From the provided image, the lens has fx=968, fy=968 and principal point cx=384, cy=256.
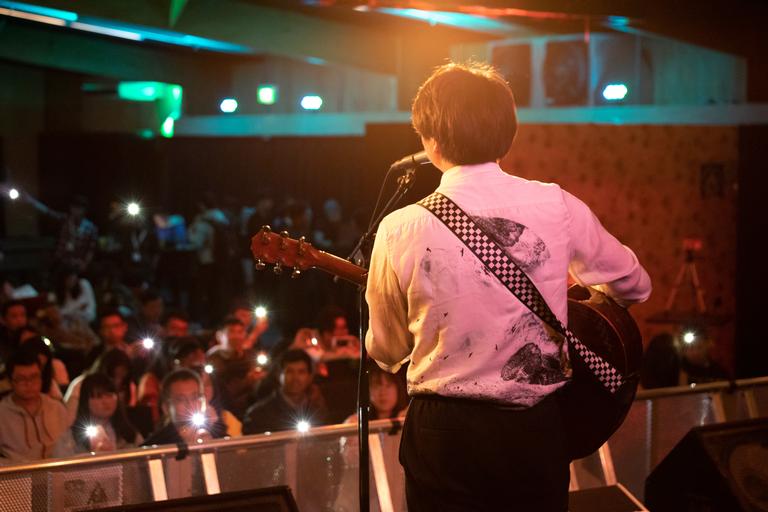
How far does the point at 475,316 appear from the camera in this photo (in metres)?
1.91

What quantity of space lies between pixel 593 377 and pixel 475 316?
387mm

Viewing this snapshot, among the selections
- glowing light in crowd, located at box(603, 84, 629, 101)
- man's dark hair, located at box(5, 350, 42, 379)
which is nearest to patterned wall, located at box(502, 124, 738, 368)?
glowing light in crowd, located at box(603, 84, 629, 101)

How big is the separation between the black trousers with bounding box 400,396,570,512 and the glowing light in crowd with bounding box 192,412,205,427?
287 cm

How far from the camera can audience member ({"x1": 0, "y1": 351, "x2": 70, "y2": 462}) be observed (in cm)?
464

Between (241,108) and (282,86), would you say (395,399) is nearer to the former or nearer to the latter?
(282,86)

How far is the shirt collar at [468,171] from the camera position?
6.48 feet

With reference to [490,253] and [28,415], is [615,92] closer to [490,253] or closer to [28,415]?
[28,415]

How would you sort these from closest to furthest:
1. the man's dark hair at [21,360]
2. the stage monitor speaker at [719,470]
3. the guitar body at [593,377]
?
the guitar body at [593,377], the stage monitor speaker at [719,470], the man's dark hair at [21,360]

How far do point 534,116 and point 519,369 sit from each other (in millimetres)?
9758

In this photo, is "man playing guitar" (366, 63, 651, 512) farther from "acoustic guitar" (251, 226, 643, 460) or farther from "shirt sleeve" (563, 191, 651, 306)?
"acoustic guitar" (251, 226, 643, 460)

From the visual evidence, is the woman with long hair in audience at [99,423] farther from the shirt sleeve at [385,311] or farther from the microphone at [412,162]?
the shirt sleeve at [385,311]

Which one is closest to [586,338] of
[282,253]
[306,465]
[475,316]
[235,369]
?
[475,316]

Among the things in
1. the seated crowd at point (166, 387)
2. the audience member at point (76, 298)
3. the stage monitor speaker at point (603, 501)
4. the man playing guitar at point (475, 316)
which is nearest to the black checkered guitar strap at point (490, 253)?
the man playing guitar at point (475, 316)

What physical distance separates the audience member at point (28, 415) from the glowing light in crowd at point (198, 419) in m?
0.64
